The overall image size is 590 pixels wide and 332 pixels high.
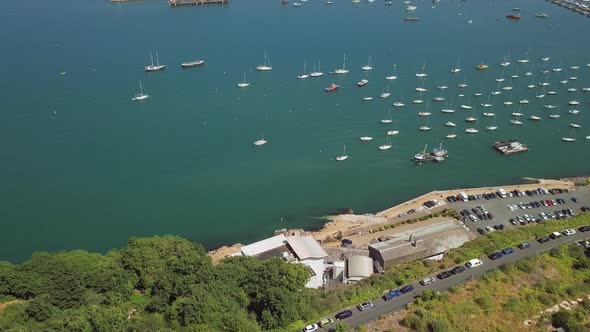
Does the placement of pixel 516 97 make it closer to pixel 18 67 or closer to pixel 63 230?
pixel 63 230

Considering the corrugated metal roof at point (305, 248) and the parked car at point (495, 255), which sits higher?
the parked car at point (495, 255)

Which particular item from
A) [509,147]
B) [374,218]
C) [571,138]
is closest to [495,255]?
[374,218]

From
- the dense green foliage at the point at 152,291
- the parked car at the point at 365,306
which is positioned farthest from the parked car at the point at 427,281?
the dense green foliage at the point at 152,291

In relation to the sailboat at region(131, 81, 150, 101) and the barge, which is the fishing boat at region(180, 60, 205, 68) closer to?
the sailboat at region(131, 81, 150, 101)

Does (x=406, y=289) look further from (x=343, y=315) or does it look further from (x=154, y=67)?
(x=154, y=67)

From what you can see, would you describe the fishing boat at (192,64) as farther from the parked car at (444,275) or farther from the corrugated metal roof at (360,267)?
the parked car at (444,275)
